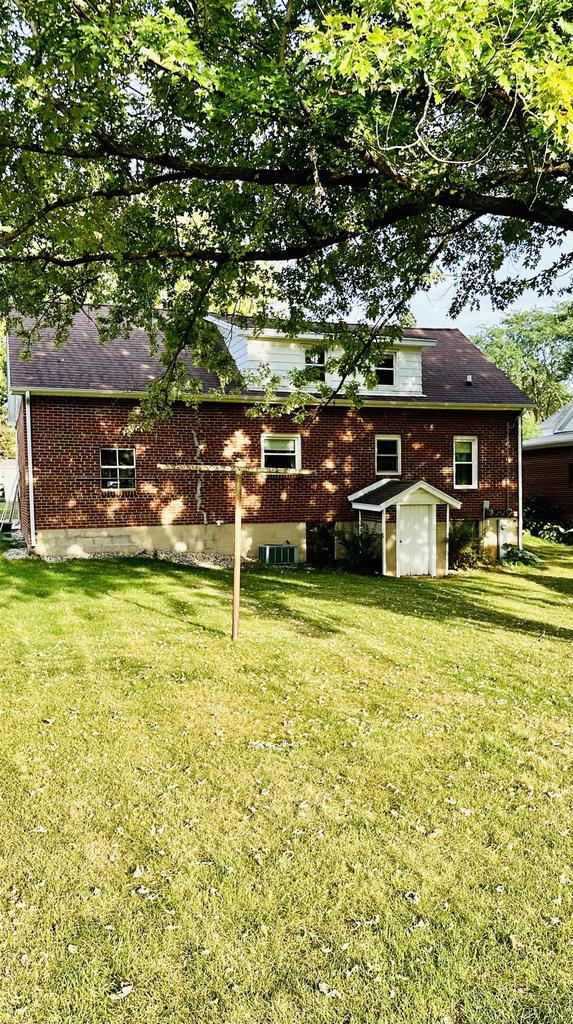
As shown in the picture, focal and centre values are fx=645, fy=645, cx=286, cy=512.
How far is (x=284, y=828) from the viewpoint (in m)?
4.73

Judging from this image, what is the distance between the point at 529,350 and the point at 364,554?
3806cm

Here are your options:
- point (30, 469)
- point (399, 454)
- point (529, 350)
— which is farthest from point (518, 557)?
point (529, 350)

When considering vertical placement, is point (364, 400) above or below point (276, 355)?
below

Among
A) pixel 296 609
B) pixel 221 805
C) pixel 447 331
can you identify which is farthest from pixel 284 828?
pixel 447 331

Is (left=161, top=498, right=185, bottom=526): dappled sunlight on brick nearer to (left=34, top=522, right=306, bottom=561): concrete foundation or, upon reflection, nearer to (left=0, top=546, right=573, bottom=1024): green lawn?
(left=34, top=522, right=306, bottom=561): concrete foundation

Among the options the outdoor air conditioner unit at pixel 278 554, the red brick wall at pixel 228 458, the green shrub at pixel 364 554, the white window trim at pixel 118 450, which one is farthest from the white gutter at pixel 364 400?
the outdoor air conditioner unit at pixel 278 554

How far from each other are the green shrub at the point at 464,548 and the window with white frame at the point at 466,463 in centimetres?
145

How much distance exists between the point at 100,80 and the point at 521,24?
154 inches

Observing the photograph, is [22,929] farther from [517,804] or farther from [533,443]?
[533,443]

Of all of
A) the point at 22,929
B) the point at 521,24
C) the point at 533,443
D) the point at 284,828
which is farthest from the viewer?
the point at 533,443

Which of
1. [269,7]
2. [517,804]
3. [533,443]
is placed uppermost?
[269,7]

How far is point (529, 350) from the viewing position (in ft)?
164

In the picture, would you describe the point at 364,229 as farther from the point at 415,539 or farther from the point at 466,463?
the point at 466,463

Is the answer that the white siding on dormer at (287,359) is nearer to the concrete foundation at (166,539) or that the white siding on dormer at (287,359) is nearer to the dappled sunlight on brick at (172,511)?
the dappled sunlight on brick at (172,511)
